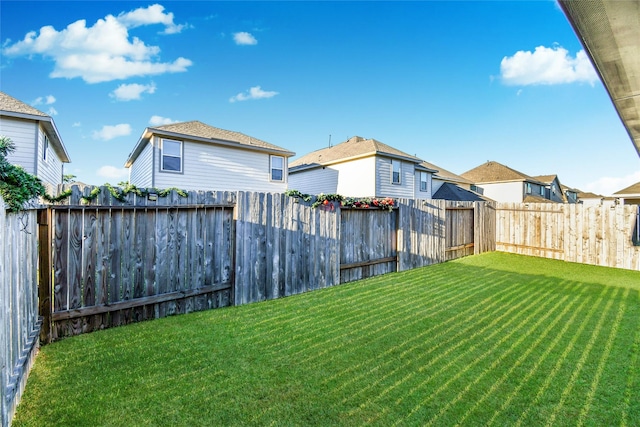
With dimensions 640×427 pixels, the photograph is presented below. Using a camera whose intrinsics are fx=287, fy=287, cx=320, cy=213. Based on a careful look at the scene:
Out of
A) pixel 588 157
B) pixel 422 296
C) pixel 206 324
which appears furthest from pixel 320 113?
pixel 588 157

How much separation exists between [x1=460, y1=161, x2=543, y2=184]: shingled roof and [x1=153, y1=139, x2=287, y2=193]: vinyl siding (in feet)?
70.4

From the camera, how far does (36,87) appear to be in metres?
11.3

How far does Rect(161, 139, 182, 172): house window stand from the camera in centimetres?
1121

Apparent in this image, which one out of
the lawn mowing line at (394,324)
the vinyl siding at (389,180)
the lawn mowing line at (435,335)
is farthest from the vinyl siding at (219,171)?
the lawn mowing line at (435,335)

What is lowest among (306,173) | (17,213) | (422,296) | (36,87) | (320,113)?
(422,296)

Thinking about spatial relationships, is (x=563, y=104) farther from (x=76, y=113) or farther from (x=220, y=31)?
(x=76, y=113)

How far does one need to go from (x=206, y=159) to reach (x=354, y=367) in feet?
37.3

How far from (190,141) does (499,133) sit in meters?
18.7

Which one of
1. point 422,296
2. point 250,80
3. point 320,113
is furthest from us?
point 320,113

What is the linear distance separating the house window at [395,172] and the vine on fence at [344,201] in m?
9.38

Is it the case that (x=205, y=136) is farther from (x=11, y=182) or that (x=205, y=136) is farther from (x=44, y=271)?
(x=11, y=182)

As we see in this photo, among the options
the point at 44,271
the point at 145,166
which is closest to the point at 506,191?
the point at 145,166

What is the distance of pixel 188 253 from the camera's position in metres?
4.34

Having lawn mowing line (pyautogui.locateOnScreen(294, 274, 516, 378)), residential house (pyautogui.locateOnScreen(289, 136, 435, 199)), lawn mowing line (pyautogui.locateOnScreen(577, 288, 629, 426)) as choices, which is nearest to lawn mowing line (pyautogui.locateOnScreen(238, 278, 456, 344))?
lawn mowing line (pyautogui.locateOnScreen(294, 274, 516, 378))
